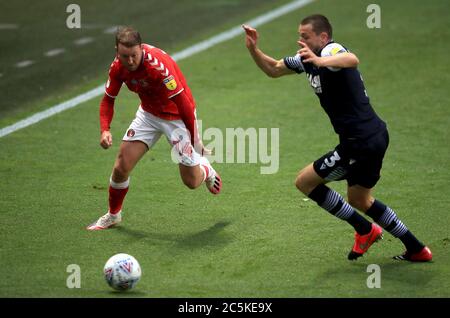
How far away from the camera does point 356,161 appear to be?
796cm

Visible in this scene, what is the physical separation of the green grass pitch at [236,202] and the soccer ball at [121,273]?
123mm

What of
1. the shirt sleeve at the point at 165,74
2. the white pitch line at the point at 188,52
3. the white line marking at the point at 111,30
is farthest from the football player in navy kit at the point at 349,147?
the white line marking at the point at 111,30

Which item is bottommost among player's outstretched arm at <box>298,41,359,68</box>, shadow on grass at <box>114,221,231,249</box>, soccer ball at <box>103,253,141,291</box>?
soccer ball at <box>103,253,141,291</box>

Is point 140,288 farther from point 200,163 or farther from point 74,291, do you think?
point 200,163

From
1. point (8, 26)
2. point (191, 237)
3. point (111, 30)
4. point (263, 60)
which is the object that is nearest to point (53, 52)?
point (111, 30)

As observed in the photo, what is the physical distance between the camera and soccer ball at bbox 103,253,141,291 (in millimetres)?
7297

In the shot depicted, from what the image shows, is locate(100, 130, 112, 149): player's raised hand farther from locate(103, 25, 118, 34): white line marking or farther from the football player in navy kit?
locate(103, 25, 118, 34): white line marking

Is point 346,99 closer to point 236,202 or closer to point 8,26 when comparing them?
point 236,202

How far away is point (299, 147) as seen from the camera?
11.7m

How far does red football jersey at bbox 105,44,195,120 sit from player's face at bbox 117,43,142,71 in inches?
5.8

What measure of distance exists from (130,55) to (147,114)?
2.85 feet

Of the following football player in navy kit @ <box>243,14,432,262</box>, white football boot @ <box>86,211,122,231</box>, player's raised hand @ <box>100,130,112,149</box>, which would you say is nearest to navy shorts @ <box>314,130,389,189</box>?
football player in navy kit @ <box>243,14,432,262</box>

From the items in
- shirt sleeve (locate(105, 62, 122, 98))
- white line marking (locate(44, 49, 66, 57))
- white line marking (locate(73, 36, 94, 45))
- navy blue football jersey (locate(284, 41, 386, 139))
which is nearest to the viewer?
navy blue football jersey (locate(284, 41, 386, 139))
